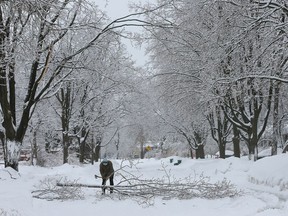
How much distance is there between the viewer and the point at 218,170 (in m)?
23.6

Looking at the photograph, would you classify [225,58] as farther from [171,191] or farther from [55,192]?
[55,192]

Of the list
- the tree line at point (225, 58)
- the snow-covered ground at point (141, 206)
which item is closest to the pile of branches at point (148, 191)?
the snow-covered ground at point (141, 206)

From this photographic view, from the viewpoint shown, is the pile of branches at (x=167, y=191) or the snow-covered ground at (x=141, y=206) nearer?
the snow-covered ground at (x=141, y=206)

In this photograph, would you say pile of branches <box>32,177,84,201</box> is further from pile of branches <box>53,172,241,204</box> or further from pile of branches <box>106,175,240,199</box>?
pile of branches <box>106,175,240,199</box>

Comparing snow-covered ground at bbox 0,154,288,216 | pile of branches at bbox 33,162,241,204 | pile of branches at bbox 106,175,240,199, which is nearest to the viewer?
snow-covered ground at bbox 0,154,288,216

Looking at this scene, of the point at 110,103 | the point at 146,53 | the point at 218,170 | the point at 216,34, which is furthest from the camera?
the point at 110,103

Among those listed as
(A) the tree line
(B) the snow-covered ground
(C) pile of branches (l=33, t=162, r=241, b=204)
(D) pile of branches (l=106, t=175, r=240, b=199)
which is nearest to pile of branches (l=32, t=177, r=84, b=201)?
(C) pile of branches (l=33, t=162, r=241, b=204)

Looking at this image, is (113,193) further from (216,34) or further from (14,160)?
(216,34)

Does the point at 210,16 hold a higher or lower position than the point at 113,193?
higher

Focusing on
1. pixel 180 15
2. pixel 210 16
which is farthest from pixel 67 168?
pixel 210 16

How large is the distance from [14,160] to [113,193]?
3417 millimetres

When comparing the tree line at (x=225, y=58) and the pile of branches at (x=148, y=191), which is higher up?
the tree line at (x=225, y=58)

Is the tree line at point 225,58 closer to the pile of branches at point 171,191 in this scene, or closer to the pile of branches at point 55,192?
the pile of branches at point 171,191

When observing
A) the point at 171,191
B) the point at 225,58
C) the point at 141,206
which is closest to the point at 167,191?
the point at 171,191
